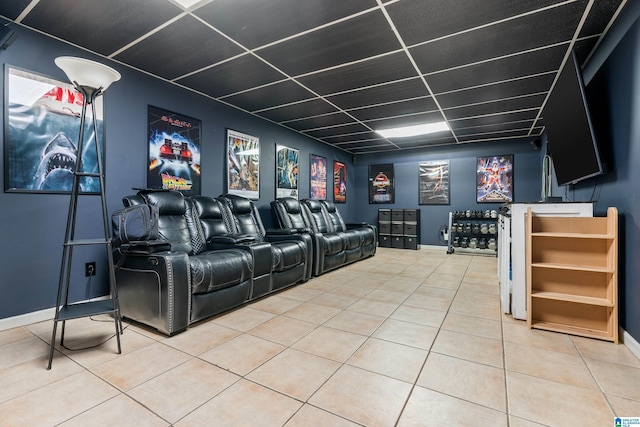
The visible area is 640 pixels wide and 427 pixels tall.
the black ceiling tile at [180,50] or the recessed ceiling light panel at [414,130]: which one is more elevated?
the recessed ceiling light panel at [414,130]

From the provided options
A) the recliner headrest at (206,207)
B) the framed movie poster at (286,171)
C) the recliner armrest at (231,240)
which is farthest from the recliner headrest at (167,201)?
the framed movie poster at (286,171)

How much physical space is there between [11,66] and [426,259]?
249 inches

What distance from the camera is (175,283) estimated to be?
7.47ft

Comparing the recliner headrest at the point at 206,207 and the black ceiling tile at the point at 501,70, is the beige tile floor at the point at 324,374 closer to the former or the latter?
the recliner headrest at the point at 206,207

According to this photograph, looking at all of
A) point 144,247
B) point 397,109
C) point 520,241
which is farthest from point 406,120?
point 144,247

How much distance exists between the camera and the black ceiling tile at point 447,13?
85.0 inches

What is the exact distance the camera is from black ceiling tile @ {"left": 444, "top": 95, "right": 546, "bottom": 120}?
161 inches

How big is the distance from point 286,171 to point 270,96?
1.77 meters

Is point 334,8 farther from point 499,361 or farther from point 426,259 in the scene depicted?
point 426,259

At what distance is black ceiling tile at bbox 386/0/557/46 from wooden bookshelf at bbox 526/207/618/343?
160 cm

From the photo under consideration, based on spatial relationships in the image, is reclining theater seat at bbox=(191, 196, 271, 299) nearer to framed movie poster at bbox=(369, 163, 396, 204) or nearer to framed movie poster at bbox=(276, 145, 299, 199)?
framed movie poster at bbox=(276, 145, 299, 199)

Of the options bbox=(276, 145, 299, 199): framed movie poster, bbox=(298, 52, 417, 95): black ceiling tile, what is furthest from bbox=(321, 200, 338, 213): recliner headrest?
bbox=(298, 52, 417, 95): black ceiling tile

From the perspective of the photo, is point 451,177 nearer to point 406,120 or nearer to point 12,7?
point 406,120

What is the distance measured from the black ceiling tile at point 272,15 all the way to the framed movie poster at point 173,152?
1.55 m
